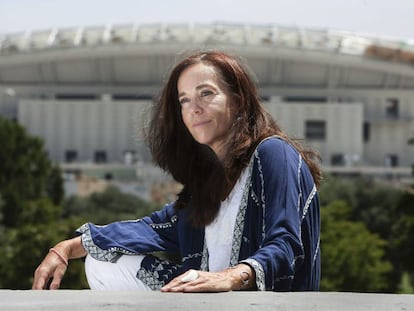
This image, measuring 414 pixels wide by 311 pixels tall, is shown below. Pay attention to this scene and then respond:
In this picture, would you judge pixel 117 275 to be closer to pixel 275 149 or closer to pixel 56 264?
pixel 56 264

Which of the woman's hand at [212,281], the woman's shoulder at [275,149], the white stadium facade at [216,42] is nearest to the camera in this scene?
the woman's hand at [212,281]

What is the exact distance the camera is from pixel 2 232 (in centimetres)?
3203

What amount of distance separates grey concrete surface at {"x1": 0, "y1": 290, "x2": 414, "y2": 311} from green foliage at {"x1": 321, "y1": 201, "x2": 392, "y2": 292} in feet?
78.4

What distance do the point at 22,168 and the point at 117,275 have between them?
45151 millimetres

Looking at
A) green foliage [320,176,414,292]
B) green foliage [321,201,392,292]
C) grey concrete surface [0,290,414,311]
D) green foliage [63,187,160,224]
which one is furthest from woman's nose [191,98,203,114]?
green foliage [63,187,160,224]

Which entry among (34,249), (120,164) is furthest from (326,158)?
(34,249)

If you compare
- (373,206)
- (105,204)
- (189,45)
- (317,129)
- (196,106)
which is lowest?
(105,204)

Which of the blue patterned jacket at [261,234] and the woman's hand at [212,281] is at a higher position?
the blue patterned jacket at [261,234]

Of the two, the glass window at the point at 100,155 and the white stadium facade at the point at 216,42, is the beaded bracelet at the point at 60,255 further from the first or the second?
the glass window at the point at 100,155

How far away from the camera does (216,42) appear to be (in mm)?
73750

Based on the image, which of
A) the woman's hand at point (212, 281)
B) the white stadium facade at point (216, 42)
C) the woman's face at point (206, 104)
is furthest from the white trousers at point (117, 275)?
the white stadium facade at point (216, 42)

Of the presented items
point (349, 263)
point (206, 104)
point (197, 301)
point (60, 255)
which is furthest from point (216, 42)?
point (197, 301)

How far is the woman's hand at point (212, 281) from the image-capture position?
8.01ft

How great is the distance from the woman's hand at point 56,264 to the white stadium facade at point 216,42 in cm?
7065
